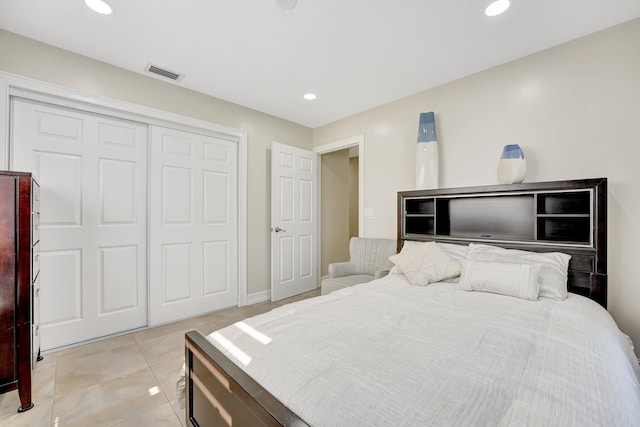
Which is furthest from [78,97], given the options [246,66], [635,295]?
[635,295]

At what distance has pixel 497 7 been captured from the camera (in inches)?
71.3

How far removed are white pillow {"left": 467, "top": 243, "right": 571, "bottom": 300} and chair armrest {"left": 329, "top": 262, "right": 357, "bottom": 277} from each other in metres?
1.33

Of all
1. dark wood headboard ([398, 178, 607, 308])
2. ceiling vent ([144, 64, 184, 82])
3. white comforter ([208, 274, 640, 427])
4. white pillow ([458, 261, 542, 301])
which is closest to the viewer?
white comforter ([208, 274, 640, 427])

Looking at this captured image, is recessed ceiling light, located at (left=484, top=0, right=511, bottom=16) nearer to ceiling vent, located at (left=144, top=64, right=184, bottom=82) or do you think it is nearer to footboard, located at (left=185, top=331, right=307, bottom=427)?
footboard, located at (left=185, top=331, right=307, bottom=427)

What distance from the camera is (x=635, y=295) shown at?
76.2 inches

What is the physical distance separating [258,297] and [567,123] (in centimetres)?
363

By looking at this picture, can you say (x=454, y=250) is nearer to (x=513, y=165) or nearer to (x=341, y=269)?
(x=513, y=165)

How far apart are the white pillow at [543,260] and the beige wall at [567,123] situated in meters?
0.45

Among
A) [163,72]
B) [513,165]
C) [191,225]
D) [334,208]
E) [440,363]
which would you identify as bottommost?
[440,363]

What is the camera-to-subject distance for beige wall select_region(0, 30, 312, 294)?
2.16 metres

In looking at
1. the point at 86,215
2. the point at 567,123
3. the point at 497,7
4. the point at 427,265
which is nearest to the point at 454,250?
the point at 427,265

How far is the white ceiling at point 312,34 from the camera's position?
1823mm

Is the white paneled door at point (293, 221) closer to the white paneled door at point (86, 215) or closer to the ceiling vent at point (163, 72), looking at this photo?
the ceiling vent at point (163, 72)

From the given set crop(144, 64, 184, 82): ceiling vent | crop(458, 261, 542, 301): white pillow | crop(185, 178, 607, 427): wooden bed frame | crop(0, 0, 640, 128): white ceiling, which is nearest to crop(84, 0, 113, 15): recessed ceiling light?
crop(0, 0, 640, 128): white ceiling
